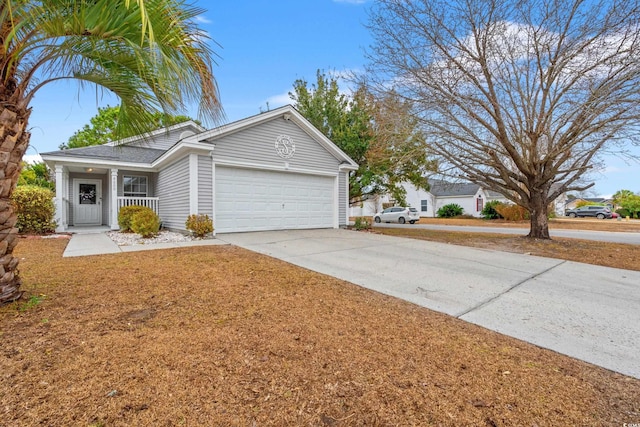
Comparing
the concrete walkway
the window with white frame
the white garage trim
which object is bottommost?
the concrete walkway

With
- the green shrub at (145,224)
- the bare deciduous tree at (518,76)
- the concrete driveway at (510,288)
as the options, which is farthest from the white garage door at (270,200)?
the bare deciduous tree at (518,76)

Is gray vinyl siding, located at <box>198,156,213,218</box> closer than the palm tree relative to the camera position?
No

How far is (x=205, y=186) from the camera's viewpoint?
9578 mm

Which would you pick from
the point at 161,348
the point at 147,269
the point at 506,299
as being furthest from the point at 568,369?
the point at 147,269

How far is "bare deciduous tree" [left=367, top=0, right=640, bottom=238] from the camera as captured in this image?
8.16 meters

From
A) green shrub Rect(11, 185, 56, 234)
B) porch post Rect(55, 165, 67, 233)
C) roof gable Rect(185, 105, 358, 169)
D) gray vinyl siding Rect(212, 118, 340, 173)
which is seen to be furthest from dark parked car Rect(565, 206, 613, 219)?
green shrub Rect(11, 185, 56, 234)

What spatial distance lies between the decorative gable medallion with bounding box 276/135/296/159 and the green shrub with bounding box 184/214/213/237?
3.66 metres

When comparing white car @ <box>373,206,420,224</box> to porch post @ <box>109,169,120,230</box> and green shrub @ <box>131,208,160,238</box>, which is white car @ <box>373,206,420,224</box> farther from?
porch post @ <box>109,169,120,230</box>

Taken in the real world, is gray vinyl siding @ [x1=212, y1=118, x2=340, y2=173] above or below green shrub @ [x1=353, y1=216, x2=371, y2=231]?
above

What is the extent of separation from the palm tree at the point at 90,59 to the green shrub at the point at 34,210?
29.5 feet

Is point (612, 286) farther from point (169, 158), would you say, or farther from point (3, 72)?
point (169, 158)

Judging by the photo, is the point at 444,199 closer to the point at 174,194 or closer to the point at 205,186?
the point at 174,194

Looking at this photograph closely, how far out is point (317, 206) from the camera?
41.2 feet

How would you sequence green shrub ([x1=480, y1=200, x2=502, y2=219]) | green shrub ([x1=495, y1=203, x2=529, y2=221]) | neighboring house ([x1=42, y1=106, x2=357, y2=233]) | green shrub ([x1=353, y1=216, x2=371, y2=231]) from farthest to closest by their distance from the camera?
green shrub ([x1=480, y1=200, x2=502, y2=219])
green shrub ([x1=495, y1=203, x2=529, y2=221])
green shrub ([x1=353, y1=216, x2=371, y2=231])
neighboring house ([x1=42, y1=106, x2=357, y2=233])
